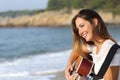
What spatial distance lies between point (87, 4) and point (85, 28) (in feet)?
218

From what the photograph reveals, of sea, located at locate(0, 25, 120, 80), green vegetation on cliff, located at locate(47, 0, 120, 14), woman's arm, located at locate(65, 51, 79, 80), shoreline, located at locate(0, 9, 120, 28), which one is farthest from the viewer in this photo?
shoreline, located at locate(0, 9, 120, 28)

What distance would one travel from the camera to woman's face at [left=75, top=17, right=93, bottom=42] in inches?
77.4

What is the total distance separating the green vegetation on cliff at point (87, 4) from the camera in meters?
65.1

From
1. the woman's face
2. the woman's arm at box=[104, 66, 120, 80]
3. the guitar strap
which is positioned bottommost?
the woman's arm at box=[104, 66, 120, 80]

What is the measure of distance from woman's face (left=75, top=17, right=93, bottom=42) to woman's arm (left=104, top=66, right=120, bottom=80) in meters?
0.19

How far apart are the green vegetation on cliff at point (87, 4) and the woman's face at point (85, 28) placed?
62.8m

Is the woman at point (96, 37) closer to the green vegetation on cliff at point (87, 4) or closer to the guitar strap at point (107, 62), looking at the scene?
the guitar strap at point (107, 62)

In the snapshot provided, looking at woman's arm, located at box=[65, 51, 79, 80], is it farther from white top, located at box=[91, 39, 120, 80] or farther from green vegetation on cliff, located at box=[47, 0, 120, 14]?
green vegetation on cliff, located at box=[47, 0, 120, 14]

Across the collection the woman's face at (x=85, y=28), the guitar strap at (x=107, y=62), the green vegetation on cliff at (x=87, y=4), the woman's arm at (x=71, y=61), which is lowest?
the guitar strap at (x=107, y=62)

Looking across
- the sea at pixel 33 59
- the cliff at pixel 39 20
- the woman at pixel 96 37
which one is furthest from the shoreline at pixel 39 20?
the woman at pixel 96 37

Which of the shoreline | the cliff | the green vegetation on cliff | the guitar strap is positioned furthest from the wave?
the cliff

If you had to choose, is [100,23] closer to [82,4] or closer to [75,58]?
[75,58]

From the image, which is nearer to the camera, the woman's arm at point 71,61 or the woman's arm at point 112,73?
the woman's arm at point 112,73

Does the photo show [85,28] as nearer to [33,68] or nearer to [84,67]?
[84,67]
